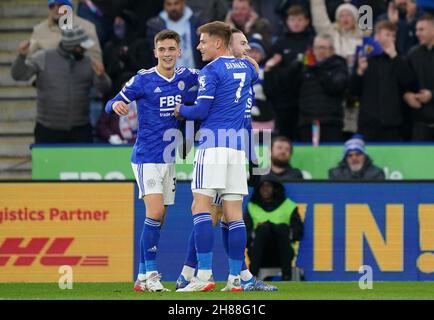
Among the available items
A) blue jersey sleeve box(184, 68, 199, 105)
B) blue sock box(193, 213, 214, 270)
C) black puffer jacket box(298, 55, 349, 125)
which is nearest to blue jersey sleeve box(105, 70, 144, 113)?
blue jersey sleeve box(184, 68, 199, 105)

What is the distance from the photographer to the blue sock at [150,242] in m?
13.3

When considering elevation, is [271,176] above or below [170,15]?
below

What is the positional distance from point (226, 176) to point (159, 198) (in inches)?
31.9

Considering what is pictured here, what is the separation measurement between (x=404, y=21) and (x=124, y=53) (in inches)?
158

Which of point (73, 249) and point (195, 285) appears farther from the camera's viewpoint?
point (73, 249)

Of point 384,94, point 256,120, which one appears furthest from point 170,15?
point 384,94

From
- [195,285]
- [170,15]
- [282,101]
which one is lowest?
[195,285]

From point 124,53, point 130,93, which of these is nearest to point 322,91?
point 124,53

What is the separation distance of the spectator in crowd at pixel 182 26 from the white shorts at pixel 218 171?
6.93 meters

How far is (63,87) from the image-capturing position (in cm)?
1930

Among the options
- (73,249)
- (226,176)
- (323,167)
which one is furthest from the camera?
(323,167)

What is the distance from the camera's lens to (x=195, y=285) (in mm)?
12914

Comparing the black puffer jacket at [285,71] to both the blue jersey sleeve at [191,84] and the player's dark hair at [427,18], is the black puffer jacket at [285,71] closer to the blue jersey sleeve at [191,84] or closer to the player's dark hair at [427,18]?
the player's dark hair at [427,18]

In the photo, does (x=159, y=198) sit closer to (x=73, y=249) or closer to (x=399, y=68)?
(x=73, y=249)
